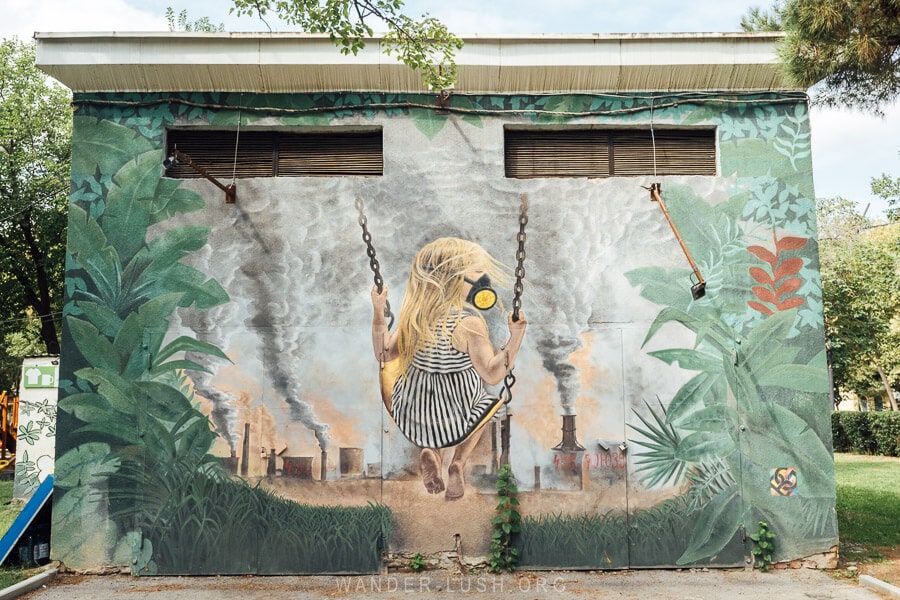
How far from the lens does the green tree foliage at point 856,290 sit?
20.9 meters

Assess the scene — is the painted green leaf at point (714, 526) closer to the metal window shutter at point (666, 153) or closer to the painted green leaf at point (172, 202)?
the metal window shutter at point (666, 153)

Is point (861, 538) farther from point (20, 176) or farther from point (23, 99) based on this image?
point (23, 99)

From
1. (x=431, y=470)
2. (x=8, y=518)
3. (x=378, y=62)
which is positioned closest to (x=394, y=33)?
(x=378, y=62)

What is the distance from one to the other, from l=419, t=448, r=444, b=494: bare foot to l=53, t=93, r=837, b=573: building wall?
114 millimetres

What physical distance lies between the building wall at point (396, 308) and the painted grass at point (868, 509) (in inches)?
68.9

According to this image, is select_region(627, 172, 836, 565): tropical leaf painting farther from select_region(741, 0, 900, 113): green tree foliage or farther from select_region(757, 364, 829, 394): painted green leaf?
select_region(741, 0, 900, 113): green tree foliage

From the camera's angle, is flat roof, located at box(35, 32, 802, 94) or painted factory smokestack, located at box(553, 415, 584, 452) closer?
painted factory smokestack, located at box(553, 415, 584, 452)

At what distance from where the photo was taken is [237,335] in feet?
25.8

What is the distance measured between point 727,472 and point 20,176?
20.7m

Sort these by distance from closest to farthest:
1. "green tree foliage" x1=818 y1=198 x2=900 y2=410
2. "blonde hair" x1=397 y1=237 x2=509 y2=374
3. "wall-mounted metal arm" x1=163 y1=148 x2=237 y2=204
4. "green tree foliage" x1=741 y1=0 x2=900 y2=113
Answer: "green tree foliage" x1=741 y1=0 x2=900 y2=113, "wall-mounted metal arm" x1=163 y1=148 x2=237 y2=204, "blonde hair" x1=397 y1=237 x2=509 y2=374, "green tree foliage" x1=818 y1=198 x2=900 y2=410

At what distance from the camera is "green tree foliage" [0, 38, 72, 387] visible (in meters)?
19.4

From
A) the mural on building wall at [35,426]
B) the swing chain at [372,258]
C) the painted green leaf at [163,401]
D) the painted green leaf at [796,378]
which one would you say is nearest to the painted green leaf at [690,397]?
the painted green leaf at [796,378]

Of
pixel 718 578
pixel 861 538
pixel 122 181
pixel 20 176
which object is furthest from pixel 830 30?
pixel 20 176

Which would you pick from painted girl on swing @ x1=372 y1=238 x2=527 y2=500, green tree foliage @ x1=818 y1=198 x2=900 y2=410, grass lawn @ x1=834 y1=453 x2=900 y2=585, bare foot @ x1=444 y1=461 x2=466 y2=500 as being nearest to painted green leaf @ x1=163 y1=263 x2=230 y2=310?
painted girl on swing @ x1=372 y1=238 x2=527 y2=500
